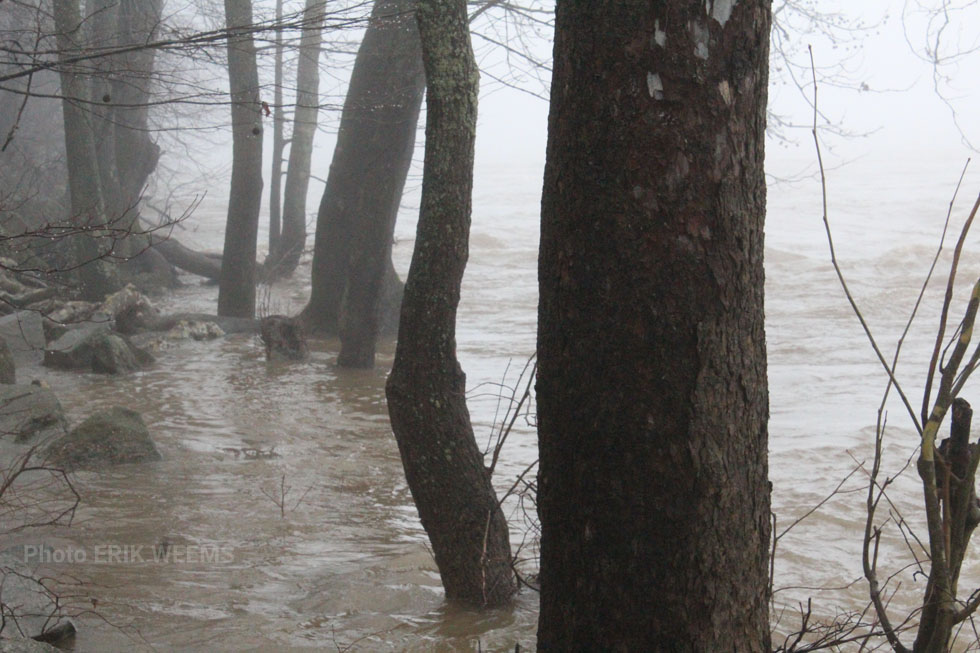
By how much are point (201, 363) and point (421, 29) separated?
25.2 feet

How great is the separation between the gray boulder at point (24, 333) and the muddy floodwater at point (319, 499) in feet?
1.76

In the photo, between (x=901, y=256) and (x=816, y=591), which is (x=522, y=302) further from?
(x=816, y=591)

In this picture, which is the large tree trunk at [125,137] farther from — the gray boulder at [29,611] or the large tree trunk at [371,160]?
the gray boulder at [29,611]

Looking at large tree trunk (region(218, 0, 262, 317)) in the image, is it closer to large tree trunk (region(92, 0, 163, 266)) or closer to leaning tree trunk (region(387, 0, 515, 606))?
large tree trunk (region(92, 0, 163, 266))

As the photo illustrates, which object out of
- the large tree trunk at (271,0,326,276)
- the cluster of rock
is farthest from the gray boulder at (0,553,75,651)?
the large tree trunk at (271,0,326,276)

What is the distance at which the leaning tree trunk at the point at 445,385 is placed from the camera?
450 centimetres

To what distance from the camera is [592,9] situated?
1947 mm

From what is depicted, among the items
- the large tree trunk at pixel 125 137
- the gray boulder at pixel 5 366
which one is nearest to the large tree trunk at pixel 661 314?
the gray boulder at pixel 5 366

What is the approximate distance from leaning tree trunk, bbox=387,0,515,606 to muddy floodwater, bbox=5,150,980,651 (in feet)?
1.01

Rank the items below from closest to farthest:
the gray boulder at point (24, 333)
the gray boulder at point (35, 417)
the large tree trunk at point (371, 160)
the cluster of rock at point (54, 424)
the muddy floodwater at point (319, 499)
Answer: the cluster of rock at point (54, 424) < the muddy floodwater at point (319, 499) < the gray boulder at point (35, 417) < the gray boulder at point (24, 333) < the large tree trunk at point (371, 160)

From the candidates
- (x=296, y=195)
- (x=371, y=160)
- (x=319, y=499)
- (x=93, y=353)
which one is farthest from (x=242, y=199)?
(x=319, y=499)

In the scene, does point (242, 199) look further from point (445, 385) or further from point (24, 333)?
point (445, 385)

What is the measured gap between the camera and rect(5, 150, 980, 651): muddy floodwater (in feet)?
14.5

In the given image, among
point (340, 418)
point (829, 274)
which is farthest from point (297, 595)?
point (829, 274)
